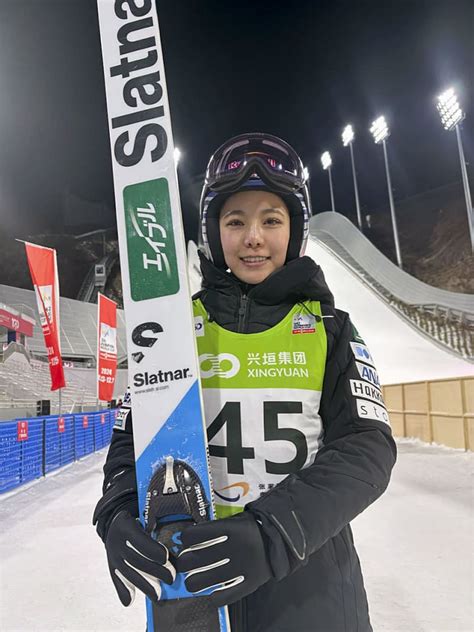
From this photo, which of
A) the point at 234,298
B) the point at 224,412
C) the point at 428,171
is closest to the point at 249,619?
the point at 224,412

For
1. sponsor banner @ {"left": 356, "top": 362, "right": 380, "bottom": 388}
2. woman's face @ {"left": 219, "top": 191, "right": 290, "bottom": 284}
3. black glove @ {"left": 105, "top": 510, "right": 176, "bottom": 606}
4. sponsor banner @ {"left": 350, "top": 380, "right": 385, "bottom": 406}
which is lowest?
black glove @ {"left": 105, "top": 510, "right": 176, "bottom": 606}

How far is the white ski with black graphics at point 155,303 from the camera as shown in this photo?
93 centimetres

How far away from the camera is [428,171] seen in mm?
46500

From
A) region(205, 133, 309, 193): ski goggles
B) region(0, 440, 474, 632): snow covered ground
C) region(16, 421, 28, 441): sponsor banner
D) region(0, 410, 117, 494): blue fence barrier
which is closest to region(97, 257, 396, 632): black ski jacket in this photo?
region(205, 133, 309, 193): ski goggles

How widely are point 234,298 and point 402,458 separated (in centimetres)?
741

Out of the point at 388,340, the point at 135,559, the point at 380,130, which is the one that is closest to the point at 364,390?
A: the point at 135,559

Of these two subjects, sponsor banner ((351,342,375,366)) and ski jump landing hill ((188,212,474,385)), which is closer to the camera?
sponsor banner ((351,342,375,366))

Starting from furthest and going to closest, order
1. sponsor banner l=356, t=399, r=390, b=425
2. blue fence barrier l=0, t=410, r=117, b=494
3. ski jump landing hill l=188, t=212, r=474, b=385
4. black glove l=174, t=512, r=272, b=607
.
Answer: ski jump landing hill l=188, t=212, r=474, b=385, blue fence barrier l=0, t=410, r=117, b=494, sponsor banner l=356, t=399, r=390, b=425, black glove l=174, t=512, r=272, b=607

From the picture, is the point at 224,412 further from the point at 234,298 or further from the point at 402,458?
the point at 402,458

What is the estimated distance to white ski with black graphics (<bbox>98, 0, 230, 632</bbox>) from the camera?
93 cm

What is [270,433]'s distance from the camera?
1.10 meters

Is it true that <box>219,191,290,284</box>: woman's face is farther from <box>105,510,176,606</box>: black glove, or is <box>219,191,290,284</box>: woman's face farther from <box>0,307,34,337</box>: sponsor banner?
<box>0,307,34,337</box>: sponsor banner

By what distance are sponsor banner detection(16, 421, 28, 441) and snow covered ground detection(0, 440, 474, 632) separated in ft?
2.29

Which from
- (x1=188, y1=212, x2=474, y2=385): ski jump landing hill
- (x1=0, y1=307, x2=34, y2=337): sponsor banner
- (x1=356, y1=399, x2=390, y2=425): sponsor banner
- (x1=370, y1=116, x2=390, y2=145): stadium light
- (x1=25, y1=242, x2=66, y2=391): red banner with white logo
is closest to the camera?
(x1=356, y1=399, x2=390, y2=425): sponsor banner
